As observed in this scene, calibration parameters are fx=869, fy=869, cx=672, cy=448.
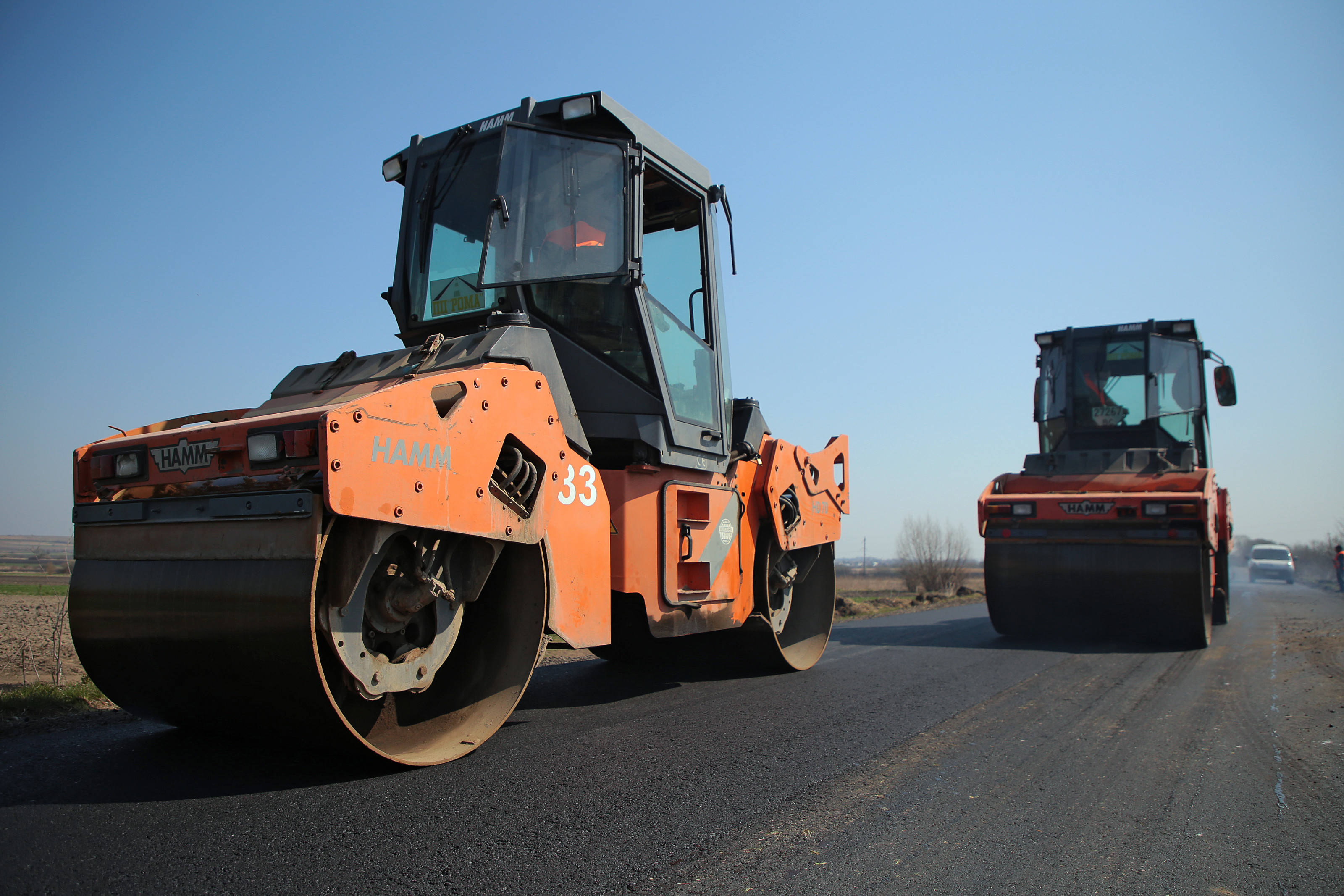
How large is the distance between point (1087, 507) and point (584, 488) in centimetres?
622

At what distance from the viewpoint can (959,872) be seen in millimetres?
2600

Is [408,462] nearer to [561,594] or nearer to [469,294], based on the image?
[561,594]

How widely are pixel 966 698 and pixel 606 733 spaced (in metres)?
2.49

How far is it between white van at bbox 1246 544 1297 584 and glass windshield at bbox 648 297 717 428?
3766cm

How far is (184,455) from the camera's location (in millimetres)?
3156

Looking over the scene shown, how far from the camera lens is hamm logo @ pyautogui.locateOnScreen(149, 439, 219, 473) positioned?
3096 mm

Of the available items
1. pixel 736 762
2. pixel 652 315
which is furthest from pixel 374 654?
pixel 652 315

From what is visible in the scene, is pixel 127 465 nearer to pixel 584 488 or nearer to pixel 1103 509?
pixel 584 488

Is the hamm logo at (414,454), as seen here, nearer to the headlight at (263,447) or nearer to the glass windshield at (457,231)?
the headlight at (263,447)

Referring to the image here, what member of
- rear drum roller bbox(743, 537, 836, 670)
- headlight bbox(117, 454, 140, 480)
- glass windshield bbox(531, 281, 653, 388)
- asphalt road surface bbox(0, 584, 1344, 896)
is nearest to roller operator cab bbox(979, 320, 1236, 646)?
rear drum roller bbox(743, 537, 836, 670)

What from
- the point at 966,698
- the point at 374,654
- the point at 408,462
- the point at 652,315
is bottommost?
the point at 966,698

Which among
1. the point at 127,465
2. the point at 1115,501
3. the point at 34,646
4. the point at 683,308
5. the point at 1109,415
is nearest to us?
the point at 127,465

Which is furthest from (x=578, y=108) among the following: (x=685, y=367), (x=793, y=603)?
(x=793, y=603)

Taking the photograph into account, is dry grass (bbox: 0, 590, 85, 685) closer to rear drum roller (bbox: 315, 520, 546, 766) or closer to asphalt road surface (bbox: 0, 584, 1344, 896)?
asphalt road surface (bbox: 0, 584, 1344, 896)
